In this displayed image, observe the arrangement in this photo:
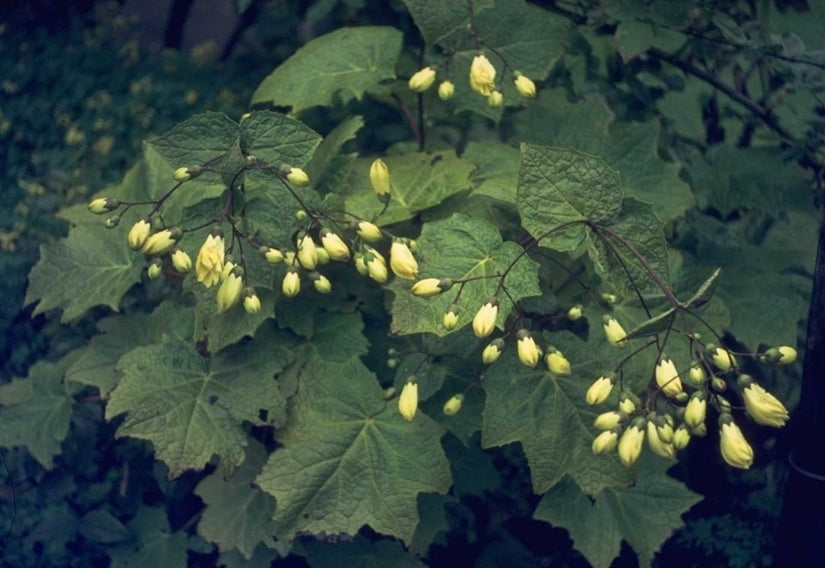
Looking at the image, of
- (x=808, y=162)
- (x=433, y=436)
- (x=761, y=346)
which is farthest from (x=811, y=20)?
(x=433, y=436)

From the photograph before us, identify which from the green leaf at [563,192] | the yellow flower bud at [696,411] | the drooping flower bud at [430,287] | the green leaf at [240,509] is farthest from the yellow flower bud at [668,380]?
the green leaf at [240,509]

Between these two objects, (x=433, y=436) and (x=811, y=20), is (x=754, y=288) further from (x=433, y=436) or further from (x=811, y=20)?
(x=811, y=20)

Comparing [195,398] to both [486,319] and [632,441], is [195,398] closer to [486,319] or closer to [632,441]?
[486,319]

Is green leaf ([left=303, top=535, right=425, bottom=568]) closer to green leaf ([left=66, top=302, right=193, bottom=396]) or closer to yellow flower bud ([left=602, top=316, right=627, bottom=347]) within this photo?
green leaf ([left=66, top=302, right=193, bottom=396])

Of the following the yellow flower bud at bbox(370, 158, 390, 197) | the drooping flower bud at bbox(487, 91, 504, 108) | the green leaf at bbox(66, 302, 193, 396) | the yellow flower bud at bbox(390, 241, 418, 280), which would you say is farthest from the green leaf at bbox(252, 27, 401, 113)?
the yellow flower bud at bbox(390, 241, 418, 280)

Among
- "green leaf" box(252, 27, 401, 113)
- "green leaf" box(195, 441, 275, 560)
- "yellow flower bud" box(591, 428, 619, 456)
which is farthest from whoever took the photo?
"green leaf" box(252, 27, 401, 113)

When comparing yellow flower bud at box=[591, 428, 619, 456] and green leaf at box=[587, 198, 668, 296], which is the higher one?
green leaf at box=[587, 198, 668, 296]
